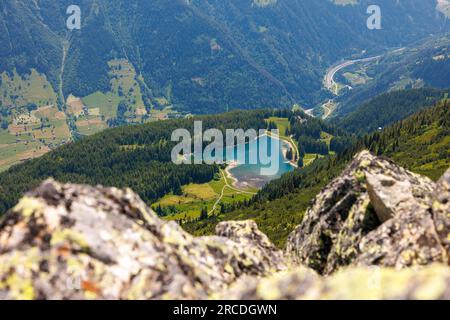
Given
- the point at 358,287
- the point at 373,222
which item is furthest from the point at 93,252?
the point at 373,222

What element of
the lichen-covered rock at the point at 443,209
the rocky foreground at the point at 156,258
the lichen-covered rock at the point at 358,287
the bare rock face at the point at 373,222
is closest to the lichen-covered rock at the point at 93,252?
the rocky foreground at the point at 156,258

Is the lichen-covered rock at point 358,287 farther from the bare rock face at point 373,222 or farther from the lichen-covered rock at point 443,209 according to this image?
the bare rock face at point 373,222

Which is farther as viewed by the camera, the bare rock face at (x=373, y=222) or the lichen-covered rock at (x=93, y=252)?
the bare rock face at (x=373, y=222)

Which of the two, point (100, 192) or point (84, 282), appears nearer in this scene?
point (84, 282)

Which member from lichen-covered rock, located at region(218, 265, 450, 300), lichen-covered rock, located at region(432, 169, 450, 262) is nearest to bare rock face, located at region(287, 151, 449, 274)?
lichen-covered rock, located at region(432, 169, 450, 262)
